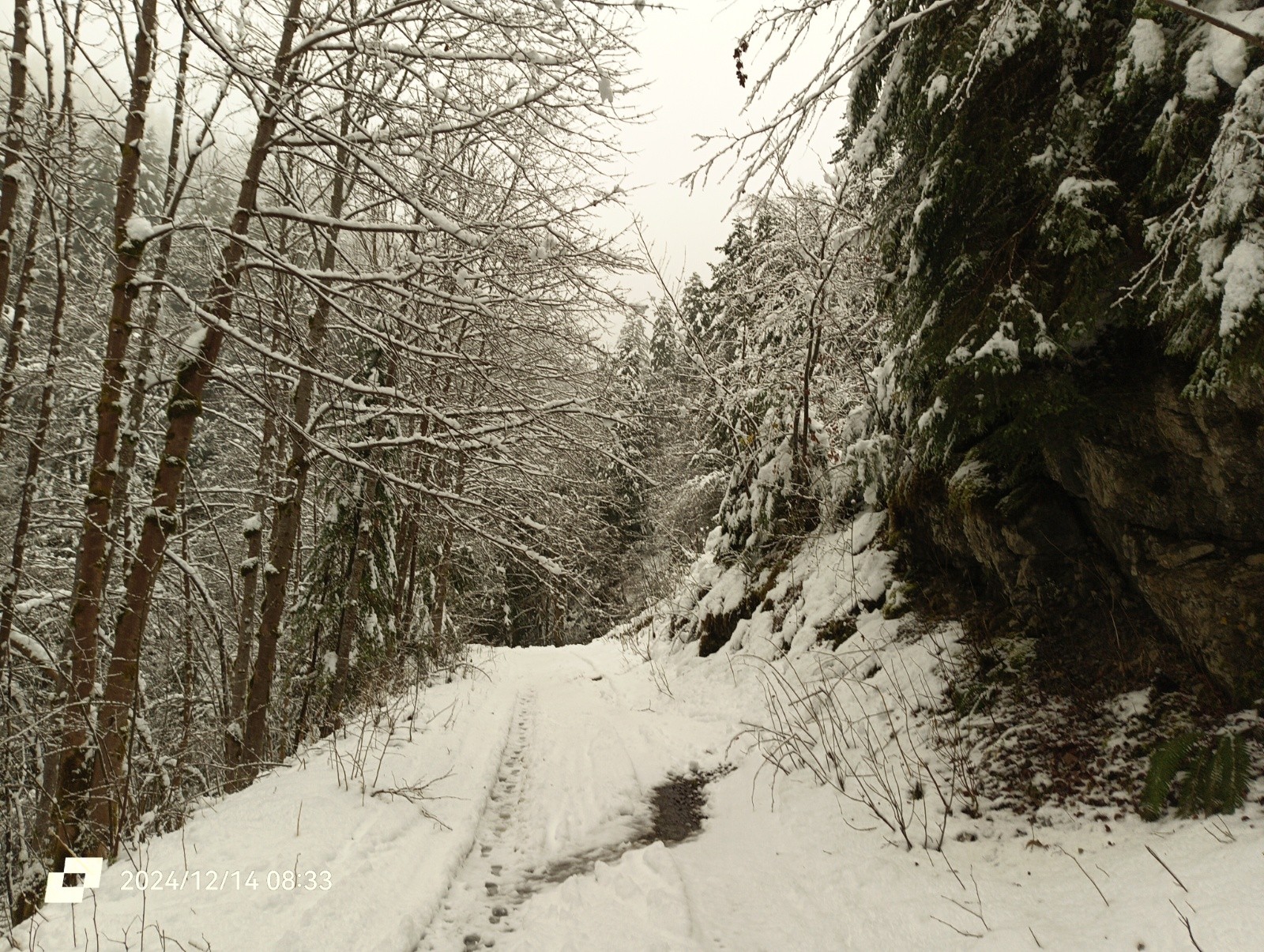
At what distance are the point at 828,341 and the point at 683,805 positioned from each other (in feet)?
21.4

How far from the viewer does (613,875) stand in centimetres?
364

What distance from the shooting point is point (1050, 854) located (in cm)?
293

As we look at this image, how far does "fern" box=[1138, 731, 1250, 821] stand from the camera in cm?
261

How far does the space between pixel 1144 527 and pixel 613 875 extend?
357 centimetres

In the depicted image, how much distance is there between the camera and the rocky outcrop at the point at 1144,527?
2.97 m

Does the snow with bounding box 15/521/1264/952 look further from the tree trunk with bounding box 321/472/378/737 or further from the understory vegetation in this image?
the tree trunk with bounding box 321/472/378/737

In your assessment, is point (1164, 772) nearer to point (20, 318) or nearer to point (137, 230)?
point (137, 230)

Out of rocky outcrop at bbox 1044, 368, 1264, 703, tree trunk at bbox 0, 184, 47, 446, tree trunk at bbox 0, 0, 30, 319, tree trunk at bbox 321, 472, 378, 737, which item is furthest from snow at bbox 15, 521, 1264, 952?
tree trunk at bbox 0, 0, 30, 319

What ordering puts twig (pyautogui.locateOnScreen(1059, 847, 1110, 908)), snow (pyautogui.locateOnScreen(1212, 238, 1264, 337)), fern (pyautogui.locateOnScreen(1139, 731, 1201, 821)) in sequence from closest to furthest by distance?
1. snow (pyautogui.locateOnScreen(1212, 238, 1264, 337))
2. twig (pyautogui.locateOnScreen(1059, 847, 1110, 908))
3. fern (pyautogui.locateOnScreen(1139, 731, 1201, 821))

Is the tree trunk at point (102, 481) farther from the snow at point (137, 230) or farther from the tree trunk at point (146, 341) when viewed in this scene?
the tree trunk at point (146, 341)

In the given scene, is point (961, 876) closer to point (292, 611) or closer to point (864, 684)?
point (864, 684)

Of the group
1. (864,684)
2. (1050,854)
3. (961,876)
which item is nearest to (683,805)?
(864,684)

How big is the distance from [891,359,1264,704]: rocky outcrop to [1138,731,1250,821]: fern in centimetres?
42
